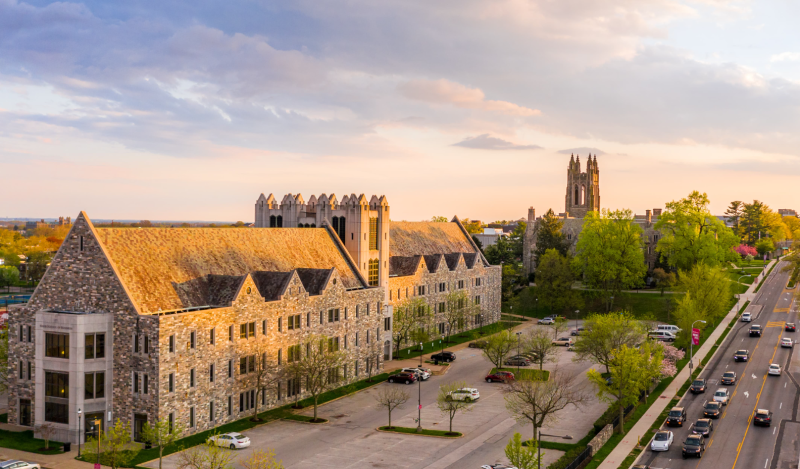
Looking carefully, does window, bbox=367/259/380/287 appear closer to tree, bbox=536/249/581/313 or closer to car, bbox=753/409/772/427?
tree, bbox=536/249/581/313

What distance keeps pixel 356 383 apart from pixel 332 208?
22.7 metres

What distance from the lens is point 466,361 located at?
8956 centimetres

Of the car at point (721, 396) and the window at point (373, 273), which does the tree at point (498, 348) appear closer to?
the window at point (373, 273)

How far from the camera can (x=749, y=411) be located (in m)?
62.6

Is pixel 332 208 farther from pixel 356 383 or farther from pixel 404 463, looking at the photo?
pixel 404 463

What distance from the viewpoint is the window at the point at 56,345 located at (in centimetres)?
5441

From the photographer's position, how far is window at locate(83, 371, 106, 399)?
54.1 meters

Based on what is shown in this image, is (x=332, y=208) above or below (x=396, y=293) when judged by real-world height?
above

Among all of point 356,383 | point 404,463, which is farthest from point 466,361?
point 404,463

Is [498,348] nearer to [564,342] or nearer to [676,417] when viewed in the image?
[564,342]

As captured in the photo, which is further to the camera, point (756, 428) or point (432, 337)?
point (432, 337)

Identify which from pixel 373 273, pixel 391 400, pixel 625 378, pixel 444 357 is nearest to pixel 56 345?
pixel 391 400

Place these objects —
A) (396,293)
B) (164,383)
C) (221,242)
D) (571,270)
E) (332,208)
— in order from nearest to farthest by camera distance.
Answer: (164,383)
(221,242)
(332,208)
(396,293)
(571,270)

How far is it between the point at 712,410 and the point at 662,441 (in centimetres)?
1106
